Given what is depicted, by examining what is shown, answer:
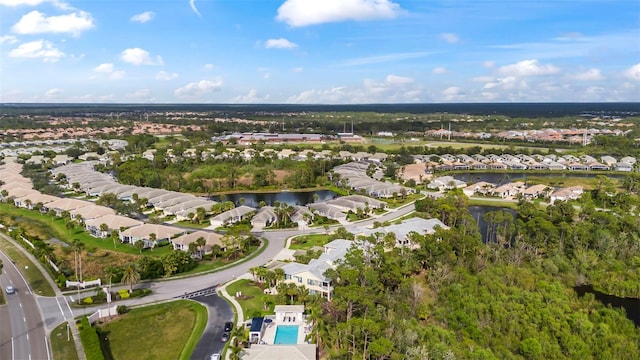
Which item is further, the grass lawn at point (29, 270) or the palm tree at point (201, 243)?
the palm tree at point (201, 243)

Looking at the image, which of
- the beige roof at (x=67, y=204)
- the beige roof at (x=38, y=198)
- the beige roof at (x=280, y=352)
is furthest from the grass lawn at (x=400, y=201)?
the beige roof at (x=38, y=198)

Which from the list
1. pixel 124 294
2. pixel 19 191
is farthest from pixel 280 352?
pixel 19 191

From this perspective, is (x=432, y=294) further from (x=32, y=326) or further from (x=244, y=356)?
(x=32, y=326)

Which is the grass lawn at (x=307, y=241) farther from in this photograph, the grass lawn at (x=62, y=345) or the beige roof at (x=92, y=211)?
the beige roof at (x=92, y=211)

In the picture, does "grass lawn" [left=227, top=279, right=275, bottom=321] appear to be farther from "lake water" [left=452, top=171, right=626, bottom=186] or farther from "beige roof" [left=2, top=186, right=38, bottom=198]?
"lake water" [left=452, top=171, right=626, bottom=186]

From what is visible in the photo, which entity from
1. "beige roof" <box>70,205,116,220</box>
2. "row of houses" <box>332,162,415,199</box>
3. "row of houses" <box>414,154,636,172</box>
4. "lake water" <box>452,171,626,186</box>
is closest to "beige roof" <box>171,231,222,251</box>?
"beige roof" <box>70,205,116,220</box>

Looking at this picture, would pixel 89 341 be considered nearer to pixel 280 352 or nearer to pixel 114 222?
pixel 280 352
